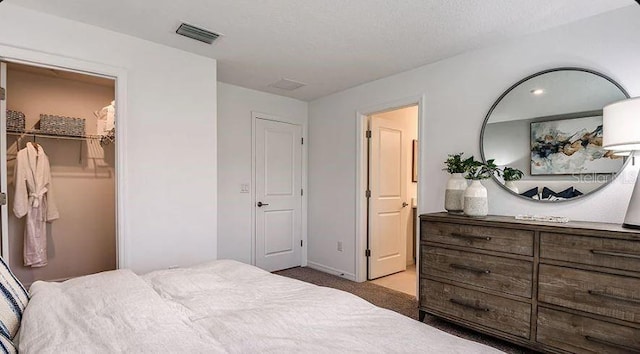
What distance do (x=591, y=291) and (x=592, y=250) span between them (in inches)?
9.3

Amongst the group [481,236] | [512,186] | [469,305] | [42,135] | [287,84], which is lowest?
[469,305]

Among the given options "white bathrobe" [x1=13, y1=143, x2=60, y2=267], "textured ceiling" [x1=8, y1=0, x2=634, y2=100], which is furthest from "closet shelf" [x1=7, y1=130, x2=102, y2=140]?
"textured ceiling" [x1=8, y1=0, x2=634, y2=100]

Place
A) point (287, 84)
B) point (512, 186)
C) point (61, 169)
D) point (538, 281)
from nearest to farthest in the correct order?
point (538, 281) → point (512, 186) → point (61, 169) → point (287, 84)

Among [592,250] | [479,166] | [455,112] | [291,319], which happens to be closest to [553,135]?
[479,166]

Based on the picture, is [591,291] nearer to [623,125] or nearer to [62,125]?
[623,125]

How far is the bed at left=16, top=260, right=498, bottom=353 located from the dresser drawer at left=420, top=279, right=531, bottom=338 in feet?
4.28

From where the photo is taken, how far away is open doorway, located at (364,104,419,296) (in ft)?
12.8

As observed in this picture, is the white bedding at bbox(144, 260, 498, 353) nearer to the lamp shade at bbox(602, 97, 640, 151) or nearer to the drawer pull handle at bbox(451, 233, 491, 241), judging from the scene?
the drawer pull handle at bbox(451, 233, 491, 241)

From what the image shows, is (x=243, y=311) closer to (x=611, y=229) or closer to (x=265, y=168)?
(x=611, y=229)

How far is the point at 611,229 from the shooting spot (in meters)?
1.81

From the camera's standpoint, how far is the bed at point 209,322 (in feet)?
3.34

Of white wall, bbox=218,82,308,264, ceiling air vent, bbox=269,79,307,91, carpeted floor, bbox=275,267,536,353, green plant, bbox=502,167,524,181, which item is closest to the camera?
carpeted floor, bbox=275,267,536,353

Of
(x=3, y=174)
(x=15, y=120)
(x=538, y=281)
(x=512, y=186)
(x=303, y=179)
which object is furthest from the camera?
(x=303, y=179)

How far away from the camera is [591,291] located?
1842 millimetres
